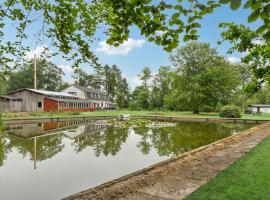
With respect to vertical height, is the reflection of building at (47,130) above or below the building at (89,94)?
below

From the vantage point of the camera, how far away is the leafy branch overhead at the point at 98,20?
9.09ft

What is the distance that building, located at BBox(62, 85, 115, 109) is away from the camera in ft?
192

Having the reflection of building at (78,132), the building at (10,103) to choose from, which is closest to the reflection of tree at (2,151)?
the reflection of building at (78,132)

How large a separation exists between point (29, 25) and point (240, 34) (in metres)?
5.77

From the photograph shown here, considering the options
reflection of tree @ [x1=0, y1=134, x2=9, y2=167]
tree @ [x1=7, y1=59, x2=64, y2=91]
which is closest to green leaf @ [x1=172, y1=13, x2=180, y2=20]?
reflection of tree @ [x1=0, y1=134, x2=9, y2=167]

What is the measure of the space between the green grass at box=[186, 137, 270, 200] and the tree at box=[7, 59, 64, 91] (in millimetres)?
65626

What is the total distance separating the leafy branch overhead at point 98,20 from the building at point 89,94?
54.4 meters

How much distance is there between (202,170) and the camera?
6738 millimetres

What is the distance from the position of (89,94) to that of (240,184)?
57697 mm

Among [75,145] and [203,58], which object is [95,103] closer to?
[203,58]

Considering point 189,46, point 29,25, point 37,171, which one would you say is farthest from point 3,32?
point 189,46

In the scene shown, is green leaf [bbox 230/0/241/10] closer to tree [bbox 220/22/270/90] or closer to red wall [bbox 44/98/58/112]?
tree [bbox 220/22/270/90]

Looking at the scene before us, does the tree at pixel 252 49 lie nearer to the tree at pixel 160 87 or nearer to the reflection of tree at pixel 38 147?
the reflection of tree at pixel 38 147

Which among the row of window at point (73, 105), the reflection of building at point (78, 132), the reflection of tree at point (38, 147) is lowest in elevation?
the reflection of tree at point (38, 147)
